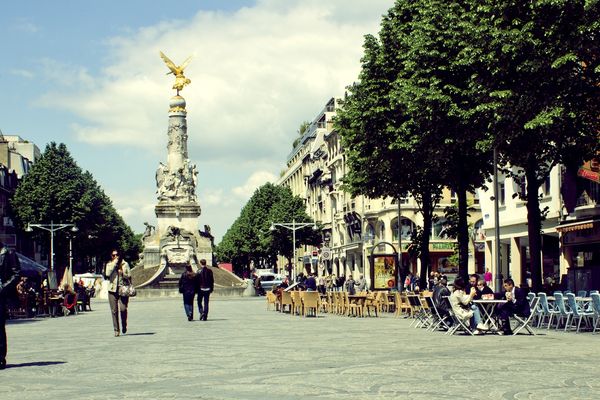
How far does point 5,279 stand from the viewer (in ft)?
53.3

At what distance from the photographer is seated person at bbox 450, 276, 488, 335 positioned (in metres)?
24.0

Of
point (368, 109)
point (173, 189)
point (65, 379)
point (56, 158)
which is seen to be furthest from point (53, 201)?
point (65, 379)

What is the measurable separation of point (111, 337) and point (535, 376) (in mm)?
12893

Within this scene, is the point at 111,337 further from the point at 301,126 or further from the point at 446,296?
the point at 301,126

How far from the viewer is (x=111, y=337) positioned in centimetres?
2412

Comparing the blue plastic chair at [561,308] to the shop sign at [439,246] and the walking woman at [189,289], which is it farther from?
the shop sign at [439,246]

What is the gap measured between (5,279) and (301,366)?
5.03 m

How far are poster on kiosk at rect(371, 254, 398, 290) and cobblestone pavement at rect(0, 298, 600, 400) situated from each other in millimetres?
17736

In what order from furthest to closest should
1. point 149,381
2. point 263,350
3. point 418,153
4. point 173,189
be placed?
point 173,189
point 418,153
point 263,350
point 149,381

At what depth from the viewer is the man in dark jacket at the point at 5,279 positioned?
52.5 ft

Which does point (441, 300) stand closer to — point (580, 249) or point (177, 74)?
point (580, 249)

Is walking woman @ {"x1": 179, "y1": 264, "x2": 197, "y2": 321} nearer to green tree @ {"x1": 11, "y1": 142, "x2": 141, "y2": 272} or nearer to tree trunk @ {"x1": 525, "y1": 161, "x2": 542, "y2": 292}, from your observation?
tree trunk @ {"x1": 525, "y1": 161, "x2": 542, "y2": 292}

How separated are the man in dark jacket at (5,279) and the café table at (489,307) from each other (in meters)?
12.1

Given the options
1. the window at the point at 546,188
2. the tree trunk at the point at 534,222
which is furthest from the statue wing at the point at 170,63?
the tree trunk at the point at 534,222
